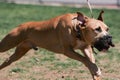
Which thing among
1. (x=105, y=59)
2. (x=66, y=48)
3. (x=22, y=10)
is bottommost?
(x=22, y=10)

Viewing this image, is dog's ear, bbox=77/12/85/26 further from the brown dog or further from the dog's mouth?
the dog's mouth

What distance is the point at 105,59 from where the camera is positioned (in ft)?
42.2

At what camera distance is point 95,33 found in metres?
8.61

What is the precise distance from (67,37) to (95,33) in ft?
2.25

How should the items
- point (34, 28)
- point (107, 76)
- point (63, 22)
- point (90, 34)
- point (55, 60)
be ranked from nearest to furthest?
point (90, 34)
point (63, 22)
point (34, 28)
point (107, 76)
point (55, 60)

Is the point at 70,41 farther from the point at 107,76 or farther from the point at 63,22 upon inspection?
the point at 107,76

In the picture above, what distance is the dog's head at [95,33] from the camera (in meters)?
8.47

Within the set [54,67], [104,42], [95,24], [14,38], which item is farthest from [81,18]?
[54,67]

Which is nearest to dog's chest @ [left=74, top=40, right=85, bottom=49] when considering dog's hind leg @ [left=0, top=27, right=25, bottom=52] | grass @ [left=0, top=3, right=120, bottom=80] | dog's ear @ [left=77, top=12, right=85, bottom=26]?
dog's ear @ [left=77, top=12, right=85, bottom=26]

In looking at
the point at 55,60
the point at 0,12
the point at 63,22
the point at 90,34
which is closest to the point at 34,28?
the point at 63,22

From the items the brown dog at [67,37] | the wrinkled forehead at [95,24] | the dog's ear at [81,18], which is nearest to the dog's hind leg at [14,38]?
the brown dog at [67,37]

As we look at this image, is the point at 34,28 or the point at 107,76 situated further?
the point at 107,76

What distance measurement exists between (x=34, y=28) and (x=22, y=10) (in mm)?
18280

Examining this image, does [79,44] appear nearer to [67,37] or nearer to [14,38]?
[67,37]
